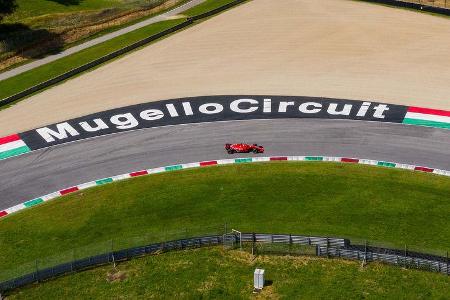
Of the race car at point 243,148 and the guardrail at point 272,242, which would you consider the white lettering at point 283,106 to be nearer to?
the race car at point 243,148

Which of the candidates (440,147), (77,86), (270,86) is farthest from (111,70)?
(440,147)

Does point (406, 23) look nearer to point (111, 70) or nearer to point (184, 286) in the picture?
point (111, 70)

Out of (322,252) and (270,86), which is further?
(270,86)

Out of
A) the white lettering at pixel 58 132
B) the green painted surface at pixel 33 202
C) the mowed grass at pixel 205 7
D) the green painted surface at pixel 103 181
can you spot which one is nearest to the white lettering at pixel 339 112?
the green painted surface at pixel 103 181

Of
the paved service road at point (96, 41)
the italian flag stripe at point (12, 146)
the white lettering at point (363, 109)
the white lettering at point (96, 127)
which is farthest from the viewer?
the paved service road at point (96, 41)

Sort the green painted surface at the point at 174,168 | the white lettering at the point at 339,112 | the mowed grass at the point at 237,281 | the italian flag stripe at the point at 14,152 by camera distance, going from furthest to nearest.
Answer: the white lettering at the point at 339,112 → the italian flag stripe at the point at 14,152 → the green painted surface at the point at 174,168 → the mowed grass at the point at 237,281

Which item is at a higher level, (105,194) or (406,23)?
(406,23)
